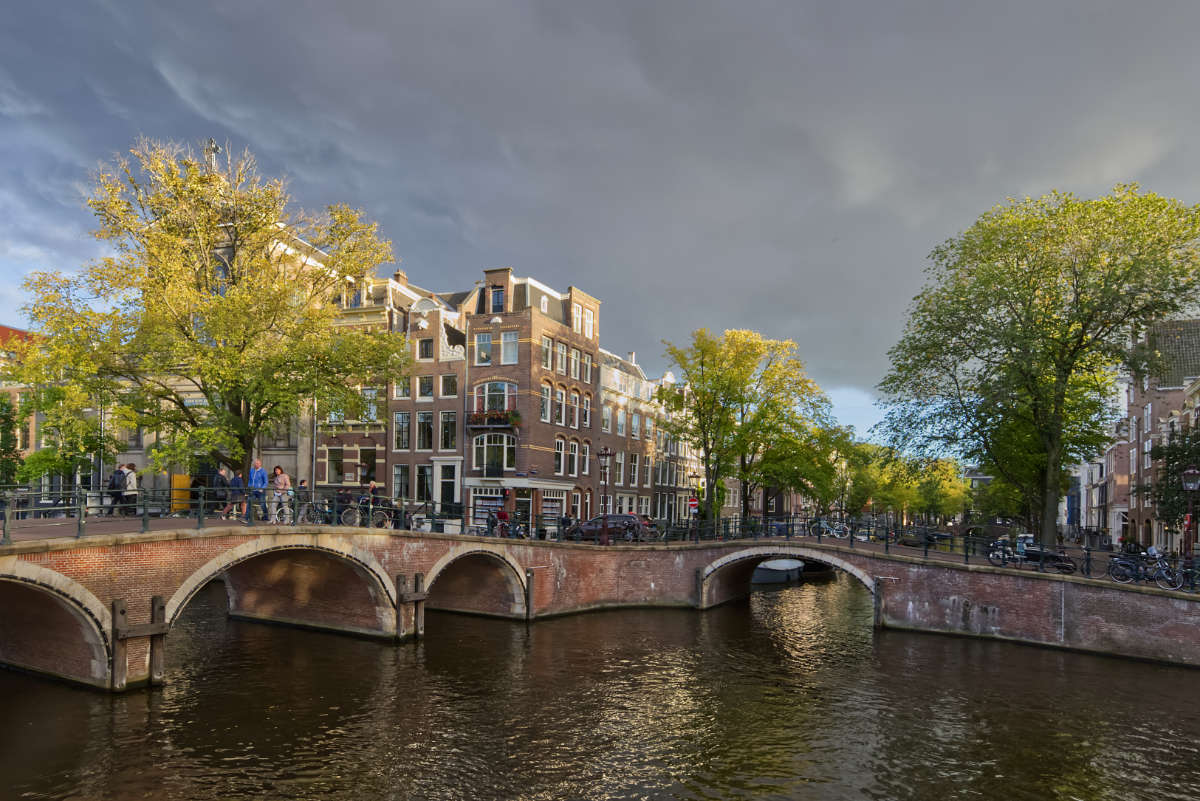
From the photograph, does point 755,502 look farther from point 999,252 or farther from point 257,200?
point 257,200

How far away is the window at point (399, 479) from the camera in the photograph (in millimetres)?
42312

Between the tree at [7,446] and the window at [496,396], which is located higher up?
the window at [496,396]

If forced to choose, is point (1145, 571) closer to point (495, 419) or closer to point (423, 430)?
point (495, 419)

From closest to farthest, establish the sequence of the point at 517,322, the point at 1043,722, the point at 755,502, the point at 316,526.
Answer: the point at 1043,722, the point at 316,526, the point at 517,322, the point at 755,502

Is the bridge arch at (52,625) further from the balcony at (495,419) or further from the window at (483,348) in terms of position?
the window at (483,348)

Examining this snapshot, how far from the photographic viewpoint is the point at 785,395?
44.7 m

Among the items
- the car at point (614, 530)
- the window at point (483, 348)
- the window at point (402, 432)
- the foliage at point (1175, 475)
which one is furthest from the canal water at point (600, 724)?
the window at point (483, 348)

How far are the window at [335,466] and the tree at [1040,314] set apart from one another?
28.3m

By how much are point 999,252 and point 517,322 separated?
73.8 ft

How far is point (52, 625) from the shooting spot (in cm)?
1728

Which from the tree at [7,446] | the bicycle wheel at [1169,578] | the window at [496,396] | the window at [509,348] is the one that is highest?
the window at [509,348]

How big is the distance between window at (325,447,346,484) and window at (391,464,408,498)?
2.82m

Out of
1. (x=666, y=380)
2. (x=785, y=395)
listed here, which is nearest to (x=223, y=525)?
(x=785, y=395)

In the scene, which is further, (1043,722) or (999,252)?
(999,252)
